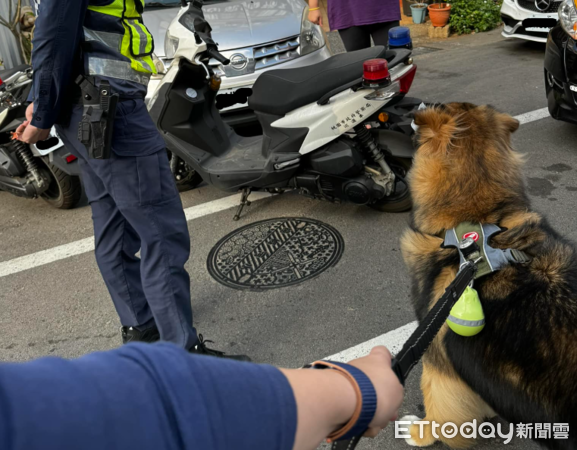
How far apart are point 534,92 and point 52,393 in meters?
6.71

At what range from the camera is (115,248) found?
2926 millimetres

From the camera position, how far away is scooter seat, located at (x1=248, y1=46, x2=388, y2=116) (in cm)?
387

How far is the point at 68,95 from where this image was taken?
8.50 ft

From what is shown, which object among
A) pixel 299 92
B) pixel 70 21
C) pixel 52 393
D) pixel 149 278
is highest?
pixel 70 21

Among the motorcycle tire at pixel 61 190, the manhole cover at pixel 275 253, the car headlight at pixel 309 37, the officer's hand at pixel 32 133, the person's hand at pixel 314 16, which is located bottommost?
the manhole cover at pixel 275 253

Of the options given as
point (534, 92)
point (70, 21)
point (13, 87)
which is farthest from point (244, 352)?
point (534, 92)

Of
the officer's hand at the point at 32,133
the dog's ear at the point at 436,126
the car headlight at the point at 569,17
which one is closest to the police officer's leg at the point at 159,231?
the officer's hand at the point at 32,133

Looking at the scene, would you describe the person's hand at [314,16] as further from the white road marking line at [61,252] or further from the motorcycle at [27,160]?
the motorcycle at [27,160]

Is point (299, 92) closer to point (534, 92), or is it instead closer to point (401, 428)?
point (401, 428)

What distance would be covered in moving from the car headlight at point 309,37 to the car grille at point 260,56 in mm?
58

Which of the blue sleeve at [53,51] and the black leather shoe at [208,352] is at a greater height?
the blue sleeve at [53,51]

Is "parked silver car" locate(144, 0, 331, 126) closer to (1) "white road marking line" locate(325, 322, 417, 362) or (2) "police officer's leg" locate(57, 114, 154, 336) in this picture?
(2) "police officer's leg" locate(57, 114, 154, 336)

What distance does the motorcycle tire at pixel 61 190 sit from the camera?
15.6 ft

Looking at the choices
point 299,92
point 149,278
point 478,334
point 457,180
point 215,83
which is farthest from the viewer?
point 215,83
